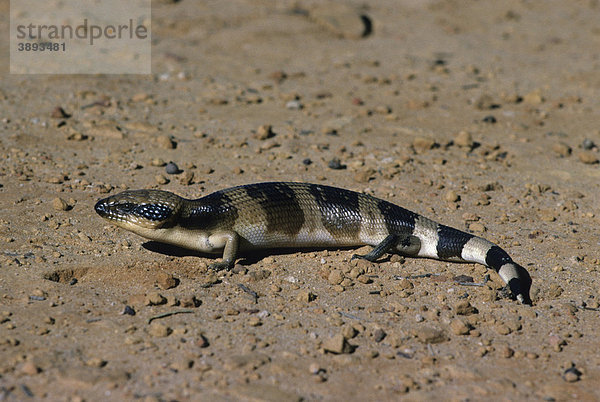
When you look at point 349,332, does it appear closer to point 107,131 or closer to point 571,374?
point 571,374

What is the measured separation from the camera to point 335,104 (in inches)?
378

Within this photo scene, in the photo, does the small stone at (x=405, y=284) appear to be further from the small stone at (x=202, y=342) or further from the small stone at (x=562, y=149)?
the small stone at (x=562, y=149)

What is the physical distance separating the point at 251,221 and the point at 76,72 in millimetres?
5387

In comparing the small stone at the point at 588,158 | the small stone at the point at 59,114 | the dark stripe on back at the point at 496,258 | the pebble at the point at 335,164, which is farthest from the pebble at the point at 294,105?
the dark stripe on back at the point at 496,258

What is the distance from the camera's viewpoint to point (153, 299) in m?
5.04

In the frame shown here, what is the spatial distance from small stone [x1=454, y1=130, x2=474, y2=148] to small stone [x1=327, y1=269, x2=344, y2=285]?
343cm

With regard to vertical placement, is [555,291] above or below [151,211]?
below

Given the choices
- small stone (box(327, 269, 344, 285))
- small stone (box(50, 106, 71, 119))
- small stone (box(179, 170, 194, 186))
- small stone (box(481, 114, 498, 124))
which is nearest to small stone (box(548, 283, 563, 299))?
small stone (box(327, 269, 344, 285))

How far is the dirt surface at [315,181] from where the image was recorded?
4461mm

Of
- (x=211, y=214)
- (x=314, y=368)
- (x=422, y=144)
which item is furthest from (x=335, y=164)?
(x=314, y=368)

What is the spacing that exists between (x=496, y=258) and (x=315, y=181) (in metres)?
2.32

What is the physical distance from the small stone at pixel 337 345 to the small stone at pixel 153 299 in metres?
1.32

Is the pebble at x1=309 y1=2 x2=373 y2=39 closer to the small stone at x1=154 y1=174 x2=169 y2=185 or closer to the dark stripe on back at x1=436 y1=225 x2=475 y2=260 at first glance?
the small stone at x1=154 y1=174 x2=169 y2=185

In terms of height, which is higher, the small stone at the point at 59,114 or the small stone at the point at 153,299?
the small stone at the point at 153,299
